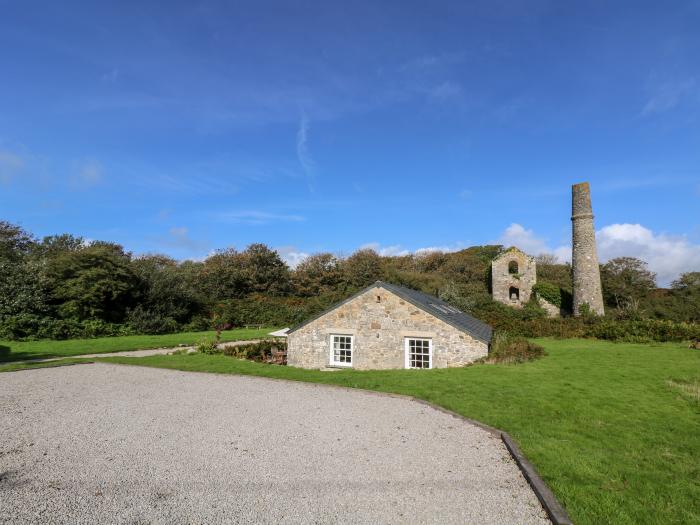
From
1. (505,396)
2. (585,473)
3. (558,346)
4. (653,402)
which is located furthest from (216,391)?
(558,346)

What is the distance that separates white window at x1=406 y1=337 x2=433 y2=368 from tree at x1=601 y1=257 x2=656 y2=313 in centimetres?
2685

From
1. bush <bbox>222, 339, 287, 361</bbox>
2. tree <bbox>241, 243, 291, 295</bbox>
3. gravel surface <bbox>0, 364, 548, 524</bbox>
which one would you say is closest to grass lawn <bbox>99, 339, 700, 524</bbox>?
gravel surface <bbox>0, 364, 548, 524</bbox>

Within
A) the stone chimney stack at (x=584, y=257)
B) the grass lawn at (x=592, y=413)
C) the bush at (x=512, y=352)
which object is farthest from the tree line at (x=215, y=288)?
the grass lawn at (x=592, y=413)

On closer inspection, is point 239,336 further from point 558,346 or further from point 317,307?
point 558,346

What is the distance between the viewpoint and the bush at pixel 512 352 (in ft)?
52.1

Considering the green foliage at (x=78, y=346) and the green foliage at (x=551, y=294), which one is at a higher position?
the green foliage at (x=551, y=294)

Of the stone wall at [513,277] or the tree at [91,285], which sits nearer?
the tree at [91,285]

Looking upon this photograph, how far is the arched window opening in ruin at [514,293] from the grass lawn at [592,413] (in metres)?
18.2

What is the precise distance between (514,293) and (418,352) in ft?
74.3

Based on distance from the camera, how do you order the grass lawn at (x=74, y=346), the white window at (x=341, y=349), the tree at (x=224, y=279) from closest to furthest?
the white window at (x=341, y=349), the grass lawn at (x=74, y=346), the tree at (x=224, y=279)

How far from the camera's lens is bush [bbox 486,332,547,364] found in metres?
15.9

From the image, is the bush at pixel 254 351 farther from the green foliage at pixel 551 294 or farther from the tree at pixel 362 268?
the tree at pixel 362 268

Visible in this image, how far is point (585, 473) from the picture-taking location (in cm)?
590

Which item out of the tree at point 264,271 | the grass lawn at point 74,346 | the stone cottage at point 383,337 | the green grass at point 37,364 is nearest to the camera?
the green grass at point 37,364
